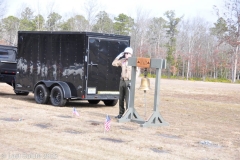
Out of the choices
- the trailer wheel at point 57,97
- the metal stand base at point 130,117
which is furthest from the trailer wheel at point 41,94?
the metal stand base at point 130,117

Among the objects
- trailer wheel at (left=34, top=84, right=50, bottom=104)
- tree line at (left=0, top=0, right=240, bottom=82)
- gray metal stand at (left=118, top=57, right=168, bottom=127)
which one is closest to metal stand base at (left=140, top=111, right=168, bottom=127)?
gray metal stand at (left=118, top=57, right=168, bottom=127)

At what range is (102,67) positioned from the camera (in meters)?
15.1

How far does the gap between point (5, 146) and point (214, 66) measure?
2814 inches

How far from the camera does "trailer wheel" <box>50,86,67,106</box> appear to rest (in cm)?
1517

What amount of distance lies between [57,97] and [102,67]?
1.92m

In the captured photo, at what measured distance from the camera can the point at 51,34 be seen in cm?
1592

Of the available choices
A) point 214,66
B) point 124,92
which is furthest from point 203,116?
point 214,66

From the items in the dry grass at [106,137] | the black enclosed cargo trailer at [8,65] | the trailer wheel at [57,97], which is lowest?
the dry grass at [106,137]

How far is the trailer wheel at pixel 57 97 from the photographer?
15.2 m

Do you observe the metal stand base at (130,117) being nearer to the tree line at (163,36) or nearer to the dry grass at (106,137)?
the dry grass at (106,137)

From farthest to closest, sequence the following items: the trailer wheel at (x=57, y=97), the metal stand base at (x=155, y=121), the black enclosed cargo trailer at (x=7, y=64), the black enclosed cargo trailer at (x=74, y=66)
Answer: the black enclosed cargo trailer at (x=7, y=64), the trailer wheel at (x=57, y=97), the black enclosed cargo trailer at (x=74, y=66), the metal stand base at (x=155, y=121)

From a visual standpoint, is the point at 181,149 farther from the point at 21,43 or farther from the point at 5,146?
the point at 21,43

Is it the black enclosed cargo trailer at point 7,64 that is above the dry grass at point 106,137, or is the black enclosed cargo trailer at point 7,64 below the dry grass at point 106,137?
above

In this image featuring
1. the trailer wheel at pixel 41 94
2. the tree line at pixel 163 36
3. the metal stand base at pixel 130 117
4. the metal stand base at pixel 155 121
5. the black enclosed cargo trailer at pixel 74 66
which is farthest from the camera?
the tree line at pixel 163 36
